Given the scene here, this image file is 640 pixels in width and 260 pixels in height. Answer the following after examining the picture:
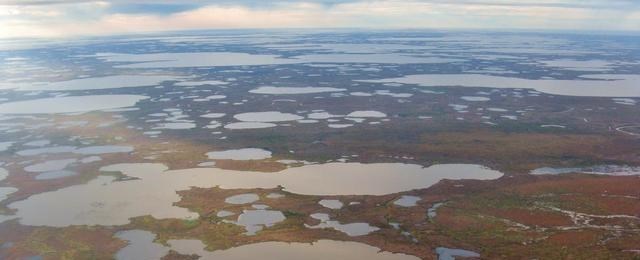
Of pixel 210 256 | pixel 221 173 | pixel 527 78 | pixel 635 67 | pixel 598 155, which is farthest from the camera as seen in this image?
pixel 635 67

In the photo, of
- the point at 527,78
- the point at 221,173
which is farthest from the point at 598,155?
the point at 527,78

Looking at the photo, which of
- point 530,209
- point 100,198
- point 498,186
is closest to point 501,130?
point 498,186

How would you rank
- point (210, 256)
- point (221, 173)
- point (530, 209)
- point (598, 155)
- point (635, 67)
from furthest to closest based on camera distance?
point (635, 67), point (598, 155), point (221, 173), point (530, 209), point (210, 256)

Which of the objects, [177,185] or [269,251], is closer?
[269,251]

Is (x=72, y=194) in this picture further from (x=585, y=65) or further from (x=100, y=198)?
(x=585, y=65)

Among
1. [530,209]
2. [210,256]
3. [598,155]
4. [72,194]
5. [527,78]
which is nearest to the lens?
[210,256]

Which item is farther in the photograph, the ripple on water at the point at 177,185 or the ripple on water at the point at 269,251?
the ripple on water at the point at 177,185

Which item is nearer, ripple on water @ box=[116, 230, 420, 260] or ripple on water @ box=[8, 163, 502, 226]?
ripple on water @ box=[116, 230, 420, 260]

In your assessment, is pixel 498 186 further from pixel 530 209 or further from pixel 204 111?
pixel 204 111

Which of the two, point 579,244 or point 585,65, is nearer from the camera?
point 579,244
